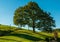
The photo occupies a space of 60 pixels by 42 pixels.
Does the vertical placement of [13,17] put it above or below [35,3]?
below

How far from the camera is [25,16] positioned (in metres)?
93.4

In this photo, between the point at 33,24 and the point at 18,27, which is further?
Answer: the point at 18,27

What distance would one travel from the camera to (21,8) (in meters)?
96.4

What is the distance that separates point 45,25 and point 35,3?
36.0 feet

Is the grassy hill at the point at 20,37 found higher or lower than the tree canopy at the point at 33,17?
lower

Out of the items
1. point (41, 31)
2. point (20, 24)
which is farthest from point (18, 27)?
point (41, 31)

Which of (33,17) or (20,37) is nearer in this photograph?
(20,37)

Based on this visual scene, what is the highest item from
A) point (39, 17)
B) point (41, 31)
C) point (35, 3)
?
point (35, 3)

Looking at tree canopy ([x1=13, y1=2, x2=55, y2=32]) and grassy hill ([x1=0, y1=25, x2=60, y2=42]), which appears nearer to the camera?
grassy hill ([x1=0, y1=25, x2=60, y2=42])

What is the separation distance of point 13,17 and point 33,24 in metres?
11.2

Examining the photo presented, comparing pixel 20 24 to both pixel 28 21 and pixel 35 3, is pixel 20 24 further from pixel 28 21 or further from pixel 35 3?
pixel 35 3

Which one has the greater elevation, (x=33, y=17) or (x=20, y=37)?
(x=33, y=17)

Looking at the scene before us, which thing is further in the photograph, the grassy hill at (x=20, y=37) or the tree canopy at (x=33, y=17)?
the tree canopy at (x=33, y=17)

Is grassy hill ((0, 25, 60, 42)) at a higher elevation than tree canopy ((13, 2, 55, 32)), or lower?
lower
